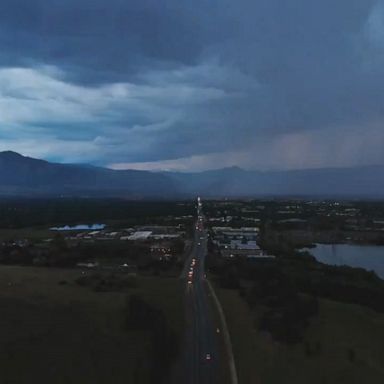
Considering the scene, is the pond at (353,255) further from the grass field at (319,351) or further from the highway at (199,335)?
the grass field at (319,351)

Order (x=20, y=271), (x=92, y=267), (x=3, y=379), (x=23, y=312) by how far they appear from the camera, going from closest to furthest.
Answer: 1. (x=3, y=379)
2. (x=23, y=312)
3. (x=20, y=271)
4. (x=92, y=267)

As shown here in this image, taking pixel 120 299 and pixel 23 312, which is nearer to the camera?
pixel 23 312

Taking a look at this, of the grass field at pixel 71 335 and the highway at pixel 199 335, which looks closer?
the grass field at pixel 71 335

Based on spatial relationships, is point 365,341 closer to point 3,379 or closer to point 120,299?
point 120,299

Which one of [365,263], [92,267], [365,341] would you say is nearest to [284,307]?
[365,341]

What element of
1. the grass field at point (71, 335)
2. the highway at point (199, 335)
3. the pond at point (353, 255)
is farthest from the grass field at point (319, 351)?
the pond at point (353, 255)

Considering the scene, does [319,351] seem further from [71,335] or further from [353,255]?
[353,255]

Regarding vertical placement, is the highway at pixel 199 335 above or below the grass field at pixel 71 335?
below
